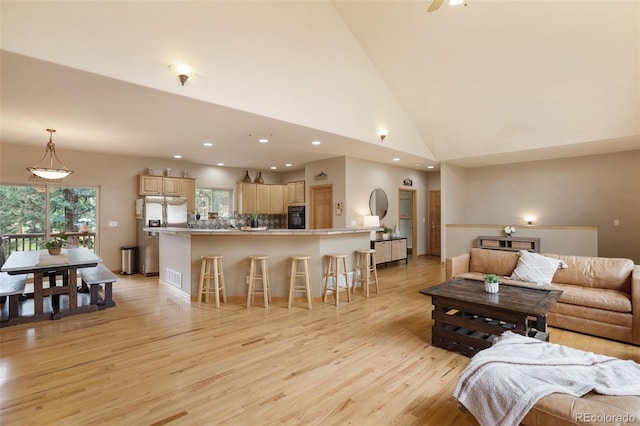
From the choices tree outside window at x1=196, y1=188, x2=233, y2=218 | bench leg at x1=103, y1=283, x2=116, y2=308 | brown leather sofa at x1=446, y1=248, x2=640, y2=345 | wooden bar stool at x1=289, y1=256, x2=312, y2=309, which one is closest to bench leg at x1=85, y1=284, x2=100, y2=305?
bench leg at x1=103, y1=283, x2=116, y2=308

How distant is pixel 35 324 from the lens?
377 cm

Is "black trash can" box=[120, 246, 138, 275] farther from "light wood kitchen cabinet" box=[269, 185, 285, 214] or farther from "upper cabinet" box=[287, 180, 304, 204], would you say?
"upper cabinet" box=[287, 180, 304, 204]

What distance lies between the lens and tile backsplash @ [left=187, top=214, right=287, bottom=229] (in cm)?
803

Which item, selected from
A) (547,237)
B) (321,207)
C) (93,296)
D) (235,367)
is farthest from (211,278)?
(547,237)

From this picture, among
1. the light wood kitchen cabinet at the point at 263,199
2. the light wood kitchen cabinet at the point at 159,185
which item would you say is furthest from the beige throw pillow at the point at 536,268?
the light wood kitchen cabinet at the point at 159,185

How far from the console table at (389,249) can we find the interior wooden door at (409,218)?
1384mm

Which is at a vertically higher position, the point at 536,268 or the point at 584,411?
the point at 536,268

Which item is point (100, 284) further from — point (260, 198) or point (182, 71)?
point (260, 198)

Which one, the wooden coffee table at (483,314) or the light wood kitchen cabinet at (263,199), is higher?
the light wood kitchen cabinet at (263,199)

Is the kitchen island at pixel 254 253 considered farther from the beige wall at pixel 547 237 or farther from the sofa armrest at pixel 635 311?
the beige wall at pixel 547 237

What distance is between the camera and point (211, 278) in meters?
4.67

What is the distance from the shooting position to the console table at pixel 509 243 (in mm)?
6673

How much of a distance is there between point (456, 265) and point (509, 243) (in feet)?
11.2

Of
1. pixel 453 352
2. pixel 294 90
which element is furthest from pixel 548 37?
pixel 453 352
